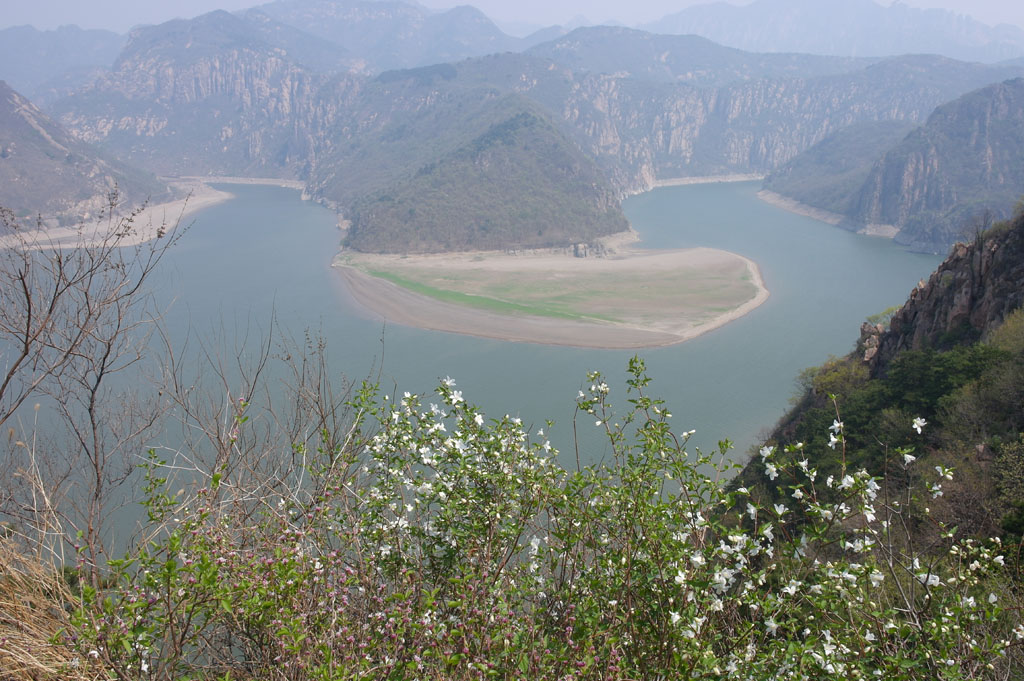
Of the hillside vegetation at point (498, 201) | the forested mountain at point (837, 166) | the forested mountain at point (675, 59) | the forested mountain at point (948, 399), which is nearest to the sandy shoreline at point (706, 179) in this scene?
the forested mountain at point (837, 166)

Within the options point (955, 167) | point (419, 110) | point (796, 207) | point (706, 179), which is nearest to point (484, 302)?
point (796, 207)

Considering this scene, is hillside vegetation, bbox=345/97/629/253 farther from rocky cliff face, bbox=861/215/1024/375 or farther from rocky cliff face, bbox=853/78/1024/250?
rocky cliff face, bbox=861/215/1024/375

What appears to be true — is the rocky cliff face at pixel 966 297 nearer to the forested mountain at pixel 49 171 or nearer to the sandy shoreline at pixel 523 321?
the sandy shoreline at pixel 523 321

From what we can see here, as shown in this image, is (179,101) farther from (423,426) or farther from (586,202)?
(423,426)

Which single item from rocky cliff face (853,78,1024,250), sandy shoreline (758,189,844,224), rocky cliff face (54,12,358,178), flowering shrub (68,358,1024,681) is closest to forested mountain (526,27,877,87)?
rocky cliff face (54,12,358,178)

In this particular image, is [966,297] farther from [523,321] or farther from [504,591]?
[523,321]

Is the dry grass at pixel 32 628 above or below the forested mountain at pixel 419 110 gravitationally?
below
